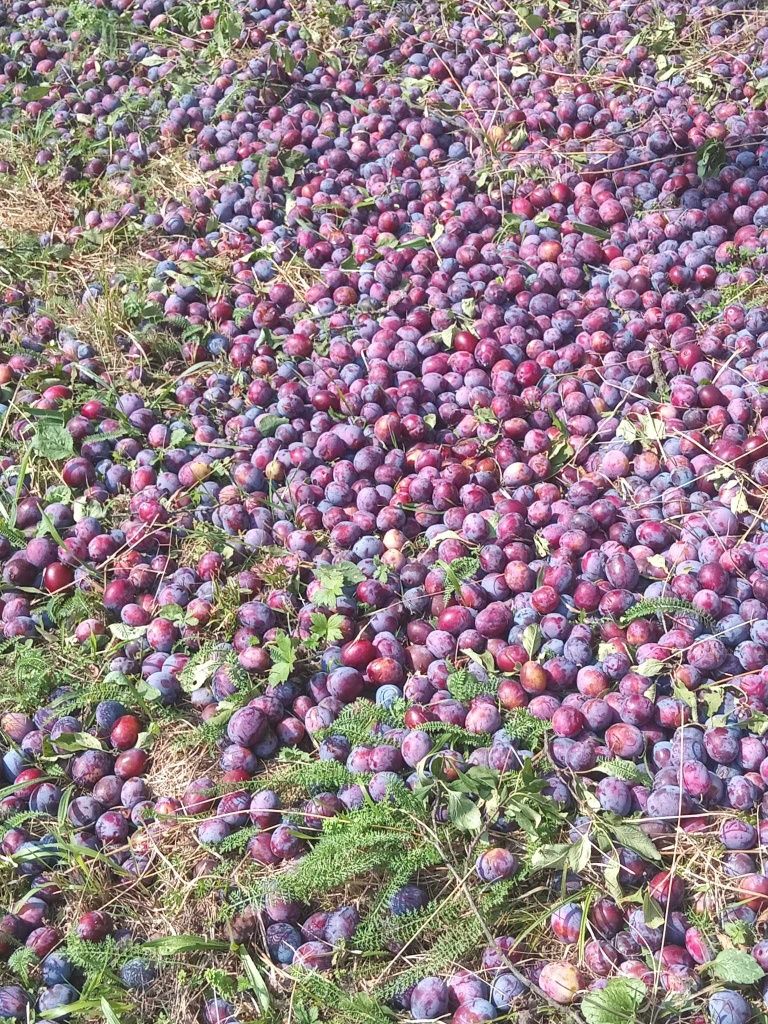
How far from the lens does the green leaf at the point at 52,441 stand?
8.59ft

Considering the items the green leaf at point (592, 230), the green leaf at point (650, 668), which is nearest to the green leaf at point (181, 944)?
the green leaf at point (650, 668)

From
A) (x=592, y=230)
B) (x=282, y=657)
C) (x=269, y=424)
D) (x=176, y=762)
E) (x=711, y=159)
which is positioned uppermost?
(x=711, y=159)

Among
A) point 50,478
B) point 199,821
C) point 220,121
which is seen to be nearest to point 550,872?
point 199,821

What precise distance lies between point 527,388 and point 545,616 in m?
0.85

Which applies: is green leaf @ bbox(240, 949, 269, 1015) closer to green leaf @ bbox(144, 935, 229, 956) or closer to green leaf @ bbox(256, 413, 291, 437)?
green leaf @ bbox(144, 935, 229, 956)

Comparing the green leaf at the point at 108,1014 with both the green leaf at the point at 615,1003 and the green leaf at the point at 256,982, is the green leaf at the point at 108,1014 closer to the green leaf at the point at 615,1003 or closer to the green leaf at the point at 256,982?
the green leaf at the point at 256,982

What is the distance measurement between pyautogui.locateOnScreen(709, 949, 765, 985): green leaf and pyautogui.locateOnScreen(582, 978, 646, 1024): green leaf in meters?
0.15

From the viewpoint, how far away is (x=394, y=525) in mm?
2373

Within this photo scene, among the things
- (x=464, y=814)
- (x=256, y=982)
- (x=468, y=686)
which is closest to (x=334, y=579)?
(x=468, y=686)

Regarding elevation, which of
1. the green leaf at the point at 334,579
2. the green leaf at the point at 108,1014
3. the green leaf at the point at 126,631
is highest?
the green leaf at the point at 334,579

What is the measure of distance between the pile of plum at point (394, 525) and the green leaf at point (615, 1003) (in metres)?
0.01

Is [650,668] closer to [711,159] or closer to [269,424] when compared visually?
[269,424]

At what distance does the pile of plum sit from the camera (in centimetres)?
172

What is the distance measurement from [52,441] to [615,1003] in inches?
82.4
